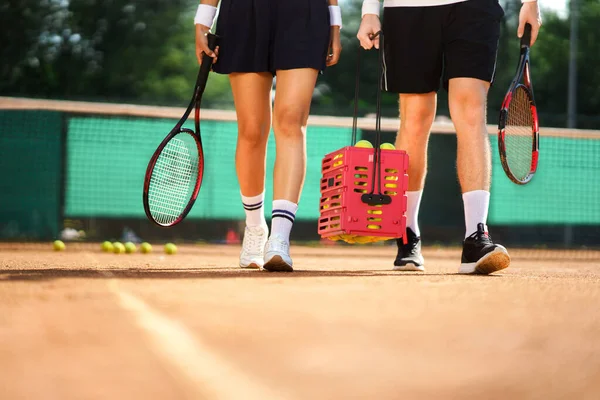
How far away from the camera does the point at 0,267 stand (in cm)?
482

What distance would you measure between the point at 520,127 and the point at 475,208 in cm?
99

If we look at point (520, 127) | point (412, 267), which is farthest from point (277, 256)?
point (520, 127)

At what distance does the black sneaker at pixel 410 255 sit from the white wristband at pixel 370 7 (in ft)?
3.52

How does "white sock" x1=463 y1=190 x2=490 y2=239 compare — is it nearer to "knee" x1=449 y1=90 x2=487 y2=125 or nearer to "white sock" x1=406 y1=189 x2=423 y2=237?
"knee" x1=449 y1=90 x2=487 y2=125

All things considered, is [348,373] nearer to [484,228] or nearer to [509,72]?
[484,228]

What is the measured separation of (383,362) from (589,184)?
41.3 feet

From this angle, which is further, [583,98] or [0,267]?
[583,98]

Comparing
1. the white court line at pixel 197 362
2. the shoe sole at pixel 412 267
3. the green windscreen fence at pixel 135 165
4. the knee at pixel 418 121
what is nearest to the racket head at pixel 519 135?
the knee at pixel 418 121

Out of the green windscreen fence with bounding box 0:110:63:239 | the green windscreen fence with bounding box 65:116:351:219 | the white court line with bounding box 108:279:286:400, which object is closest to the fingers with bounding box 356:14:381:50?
the white court line with bounding box 108:279:286:400

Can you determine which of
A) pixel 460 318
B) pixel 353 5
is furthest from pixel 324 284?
pixel 353 5

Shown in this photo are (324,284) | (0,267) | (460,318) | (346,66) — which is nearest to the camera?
(460,318)

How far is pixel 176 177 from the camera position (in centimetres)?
536

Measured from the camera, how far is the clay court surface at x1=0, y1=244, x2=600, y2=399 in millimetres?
1757

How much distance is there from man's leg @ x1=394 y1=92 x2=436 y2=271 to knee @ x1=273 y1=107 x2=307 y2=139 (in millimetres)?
674
